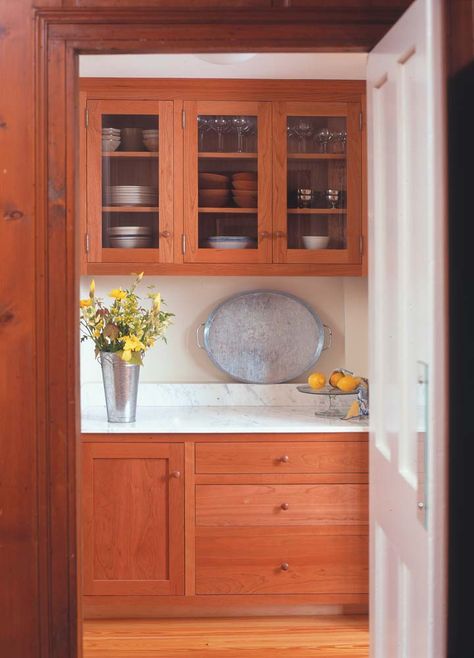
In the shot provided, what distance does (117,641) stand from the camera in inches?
126

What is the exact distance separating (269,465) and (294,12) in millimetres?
1841

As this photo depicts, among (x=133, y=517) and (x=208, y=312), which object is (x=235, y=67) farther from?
(x=133, y=517)

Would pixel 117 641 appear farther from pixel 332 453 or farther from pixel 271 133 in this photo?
pixel 271 133

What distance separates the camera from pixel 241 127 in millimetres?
3596

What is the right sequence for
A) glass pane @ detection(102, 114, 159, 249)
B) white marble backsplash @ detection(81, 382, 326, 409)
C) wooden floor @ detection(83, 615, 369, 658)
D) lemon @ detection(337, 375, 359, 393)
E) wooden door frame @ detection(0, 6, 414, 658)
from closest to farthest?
wooden door frame @ detection(0, 6, 414, 658), wooden floor @ detection(83, 615, 369, 658), lemon @ detection(337, 375, 359, 393), glass pane @ detection(102, 114, 159, 249), white marble backsplash @ detection(81, 382, 326, 409)

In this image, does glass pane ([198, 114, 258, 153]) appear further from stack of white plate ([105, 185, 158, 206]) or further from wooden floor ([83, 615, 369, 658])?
wooden floor ([83, 615, 369, 658])

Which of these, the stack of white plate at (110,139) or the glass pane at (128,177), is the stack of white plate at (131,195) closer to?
the glass pane at (128,177)

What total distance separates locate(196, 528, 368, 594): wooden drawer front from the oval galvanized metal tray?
32.9 inches

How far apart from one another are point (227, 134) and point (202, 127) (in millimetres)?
114

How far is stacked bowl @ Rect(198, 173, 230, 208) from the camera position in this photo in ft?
11.8

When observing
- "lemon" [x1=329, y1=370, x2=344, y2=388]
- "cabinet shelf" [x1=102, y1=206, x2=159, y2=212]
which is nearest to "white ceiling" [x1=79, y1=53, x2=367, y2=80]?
"cabinet shelf" [x1=102, y1=206, x2=159, y2=212]

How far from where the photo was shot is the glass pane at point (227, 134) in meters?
3.59

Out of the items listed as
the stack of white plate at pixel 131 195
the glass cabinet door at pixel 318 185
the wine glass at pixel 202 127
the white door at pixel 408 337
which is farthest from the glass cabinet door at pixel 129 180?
the white door at pixel 408 337

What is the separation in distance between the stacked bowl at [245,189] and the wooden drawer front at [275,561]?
4.59ft
